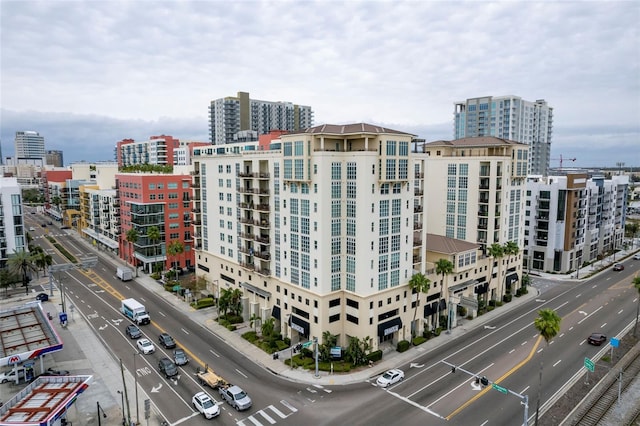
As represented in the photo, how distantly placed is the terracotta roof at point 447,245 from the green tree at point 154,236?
66.1 metres

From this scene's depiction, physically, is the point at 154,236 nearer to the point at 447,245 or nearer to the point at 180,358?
the point at 180,358

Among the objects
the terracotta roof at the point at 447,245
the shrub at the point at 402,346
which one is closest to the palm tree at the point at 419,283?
the shrub at the point at 402,346

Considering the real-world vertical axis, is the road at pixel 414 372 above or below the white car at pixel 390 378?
below

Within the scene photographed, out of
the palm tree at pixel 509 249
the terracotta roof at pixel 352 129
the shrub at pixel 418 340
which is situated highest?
the terracotta roof at pixel 352 129

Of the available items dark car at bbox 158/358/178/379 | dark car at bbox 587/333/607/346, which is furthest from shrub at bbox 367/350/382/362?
dark car at bbox 587/333/607/346

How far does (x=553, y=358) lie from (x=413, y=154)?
37.8m

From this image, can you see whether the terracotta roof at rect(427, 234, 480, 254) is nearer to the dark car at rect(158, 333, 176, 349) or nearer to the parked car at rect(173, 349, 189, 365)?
the parked car at rect(173, 349, 189, 365)

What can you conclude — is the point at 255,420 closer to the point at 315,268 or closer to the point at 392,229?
the point at 315,268

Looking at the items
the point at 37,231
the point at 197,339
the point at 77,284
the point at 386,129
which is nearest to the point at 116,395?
the point at 197,339

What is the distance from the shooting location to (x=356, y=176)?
5906 centimetres

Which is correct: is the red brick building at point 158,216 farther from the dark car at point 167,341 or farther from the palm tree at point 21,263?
the dark car at point 167,341

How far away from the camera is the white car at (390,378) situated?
53.4m

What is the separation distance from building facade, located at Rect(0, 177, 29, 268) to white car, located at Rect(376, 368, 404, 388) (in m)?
91.6

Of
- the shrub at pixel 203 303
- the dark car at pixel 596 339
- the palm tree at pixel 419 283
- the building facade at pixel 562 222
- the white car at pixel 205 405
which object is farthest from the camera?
the building facade at pixel 562 222
